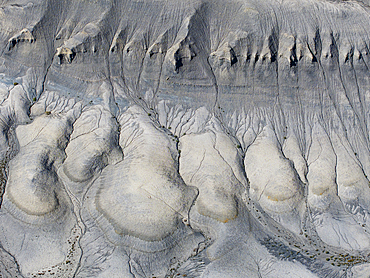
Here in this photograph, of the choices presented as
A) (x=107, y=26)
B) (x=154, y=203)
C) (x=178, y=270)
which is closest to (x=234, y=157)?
(x=154, y=203)

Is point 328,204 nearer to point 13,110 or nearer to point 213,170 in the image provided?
point 213,170

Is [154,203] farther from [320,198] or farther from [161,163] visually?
[320,198]

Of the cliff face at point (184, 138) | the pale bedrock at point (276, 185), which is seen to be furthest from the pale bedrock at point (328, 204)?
the pale bedrock at point (276, 185)

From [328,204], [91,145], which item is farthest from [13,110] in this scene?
[328,204]

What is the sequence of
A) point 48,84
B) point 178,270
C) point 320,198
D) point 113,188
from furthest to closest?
point 48,84, point 320,198, point 113,188, point 178,270

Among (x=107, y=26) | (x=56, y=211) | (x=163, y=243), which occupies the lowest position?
(x=163, y=243)

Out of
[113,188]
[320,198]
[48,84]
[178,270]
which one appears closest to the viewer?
[178,270]
